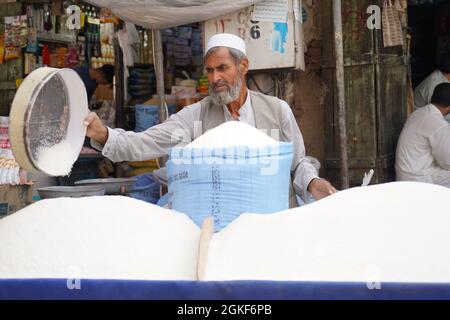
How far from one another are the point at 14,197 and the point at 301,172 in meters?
1.91

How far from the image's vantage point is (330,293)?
112 cm

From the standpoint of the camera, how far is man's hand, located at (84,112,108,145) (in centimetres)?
210

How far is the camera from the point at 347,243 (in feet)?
4.02

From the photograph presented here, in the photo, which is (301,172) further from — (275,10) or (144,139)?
(275,10)

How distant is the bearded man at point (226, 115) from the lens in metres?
2.71

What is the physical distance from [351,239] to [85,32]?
228 inches

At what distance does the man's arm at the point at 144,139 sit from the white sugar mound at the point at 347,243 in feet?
3.72

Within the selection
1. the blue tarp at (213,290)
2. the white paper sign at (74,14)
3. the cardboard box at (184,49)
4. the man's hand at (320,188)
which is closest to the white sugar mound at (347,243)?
the blue tarp at (213,290)

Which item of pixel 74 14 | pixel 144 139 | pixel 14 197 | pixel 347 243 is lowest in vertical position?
pixel 14 197

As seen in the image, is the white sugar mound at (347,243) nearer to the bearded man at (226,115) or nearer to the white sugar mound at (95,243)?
the white sugar mound at (95,243)

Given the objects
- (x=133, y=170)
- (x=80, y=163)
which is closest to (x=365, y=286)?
(x=133, y=170)

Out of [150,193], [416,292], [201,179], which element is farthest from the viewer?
[150,193]

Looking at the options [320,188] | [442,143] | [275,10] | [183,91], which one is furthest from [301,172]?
[442,143]

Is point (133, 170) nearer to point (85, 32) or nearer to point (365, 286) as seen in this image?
point (85, 32)
